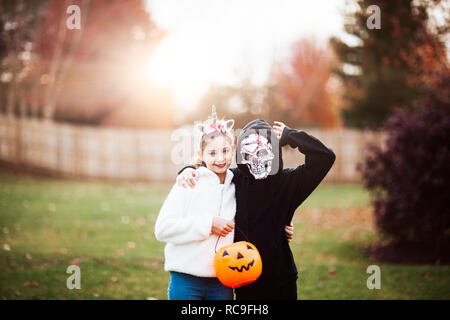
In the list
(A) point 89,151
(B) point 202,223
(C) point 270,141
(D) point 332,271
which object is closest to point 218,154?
(C) point 270,141

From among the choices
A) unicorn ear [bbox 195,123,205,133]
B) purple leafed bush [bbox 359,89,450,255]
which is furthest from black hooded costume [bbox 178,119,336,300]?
purple leafed bush [bbox 359,89,450,255]

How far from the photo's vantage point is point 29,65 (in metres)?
19.5

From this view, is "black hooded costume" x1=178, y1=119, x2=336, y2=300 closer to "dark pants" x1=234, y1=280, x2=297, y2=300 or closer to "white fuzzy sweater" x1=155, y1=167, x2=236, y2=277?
"dark pants" x1=234, y1=280, x2=297, y2=300

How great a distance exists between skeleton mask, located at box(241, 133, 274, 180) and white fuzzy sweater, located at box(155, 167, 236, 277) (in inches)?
8.6

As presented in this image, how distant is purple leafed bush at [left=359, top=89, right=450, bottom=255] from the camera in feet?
22.1

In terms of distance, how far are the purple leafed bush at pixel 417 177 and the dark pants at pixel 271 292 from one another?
4.38 meters

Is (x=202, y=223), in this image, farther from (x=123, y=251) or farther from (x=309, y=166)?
(x=123, y=251)

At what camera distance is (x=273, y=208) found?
309 centimetres

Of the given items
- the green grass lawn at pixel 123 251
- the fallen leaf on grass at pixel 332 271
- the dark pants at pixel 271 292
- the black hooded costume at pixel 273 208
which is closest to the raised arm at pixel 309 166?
the black hooded costume at pixel 273 208

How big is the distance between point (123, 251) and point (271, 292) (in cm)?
484

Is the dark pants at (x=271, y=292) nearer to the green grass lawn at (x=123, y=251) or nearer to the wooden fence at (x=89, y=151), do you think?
Answer: the green grass lawn at (x=123, y=251)
